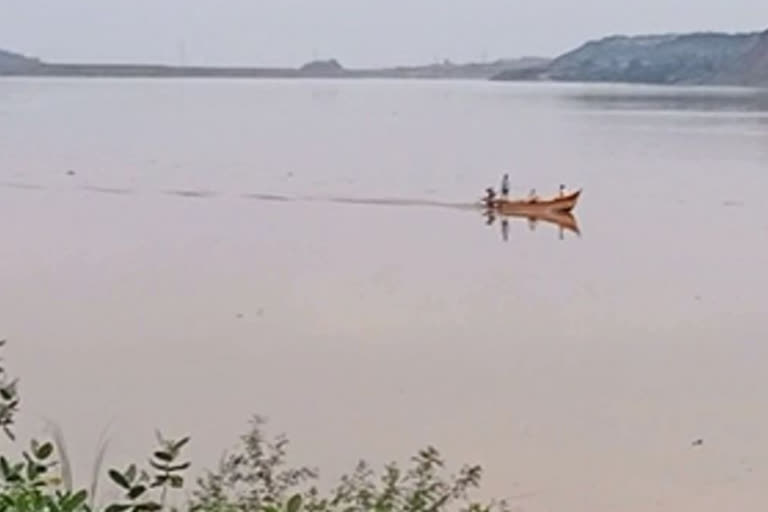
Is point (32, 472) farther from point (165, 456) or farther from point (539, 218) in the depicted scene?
point (539, 218)

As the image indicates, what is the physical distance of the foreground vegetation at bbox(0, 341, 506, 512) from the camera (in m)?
2.49

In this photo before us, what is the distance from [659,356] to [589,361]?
621 millimetres

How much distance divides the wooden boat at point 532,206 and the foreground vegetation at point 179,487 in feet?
55.6

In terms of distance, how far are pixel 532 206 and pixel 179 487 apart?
2018 cm

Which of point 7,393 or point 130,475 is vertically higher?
point 7,393

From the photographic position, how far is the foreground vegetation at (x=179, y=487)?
2.49 m

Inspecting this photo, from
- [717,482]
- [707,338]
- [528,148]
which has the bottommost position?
[717,482]

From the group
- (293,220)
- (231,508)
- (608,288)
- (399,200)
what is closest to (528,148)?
(399,200)

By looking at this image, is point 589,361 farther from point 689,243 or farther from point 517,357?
point 689,243

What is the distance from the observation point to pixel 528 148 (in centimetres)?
4209

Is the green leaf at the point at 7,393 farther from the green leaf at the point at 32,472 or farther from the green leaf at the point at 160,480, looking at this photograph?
the green leaf at the point at 160,480

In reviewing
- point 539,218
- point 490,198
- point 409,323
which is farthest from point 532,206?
point 409,323

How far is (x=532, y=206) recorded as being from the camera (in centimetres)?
2288

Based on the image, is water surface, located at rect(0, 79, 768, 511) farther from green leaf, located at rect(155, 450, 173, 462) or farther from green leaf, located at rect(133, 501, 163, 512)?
green leaf, located at rect(133, 501, 163, 512)
